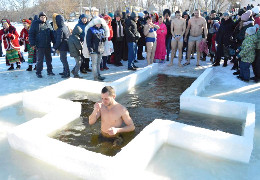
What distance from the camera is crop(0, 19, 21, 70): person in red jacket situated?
794 cm

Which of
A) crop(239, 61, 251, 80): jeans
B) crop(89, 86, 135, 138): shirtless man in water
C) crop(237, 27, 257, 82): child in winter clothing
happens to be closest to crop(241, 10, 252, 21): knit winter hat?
crop(237, 27, 257, 82): child in winter clothing

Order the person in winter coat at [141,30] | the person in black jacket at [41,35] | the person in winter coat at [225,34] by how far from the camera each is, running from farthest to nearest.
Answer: the person in winter coat at [141,30] → the person in winter coat at [225,34] → the person in black jacket at [41,35]

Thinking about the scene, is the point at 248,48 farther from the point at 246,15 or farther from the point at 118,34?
the point at 118,34

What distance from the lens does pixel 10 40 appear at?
7.96 meters

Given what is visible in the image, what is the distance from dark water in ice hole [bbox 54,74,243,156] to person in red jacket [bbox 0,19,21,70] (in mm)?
4175

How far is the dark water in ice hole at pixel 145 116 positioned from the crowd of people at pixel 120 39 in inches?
67.3

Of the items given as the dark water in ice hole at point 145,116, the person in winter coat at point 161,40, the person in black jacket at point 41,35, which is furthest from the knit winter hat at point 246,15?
the person in black jacket at point 41,35

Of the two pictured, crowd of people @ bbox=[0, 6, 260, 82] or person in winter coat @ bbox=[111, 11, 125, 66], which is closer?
crowd of people @ bbox=[0, 6, 260, 82]

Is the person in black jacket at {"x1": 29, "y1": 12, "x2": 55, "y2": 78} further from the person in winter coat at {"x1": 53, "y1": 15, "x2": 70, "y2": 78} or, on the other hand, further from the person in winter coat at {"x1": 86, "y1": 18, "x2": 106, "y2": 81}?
the person in winter coat at {"x1": 86, "y1": 18, "x2": 106, "y2": 81}

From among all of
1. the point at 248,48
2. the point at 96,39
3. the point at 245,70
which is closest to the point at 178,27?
the point at 248,48

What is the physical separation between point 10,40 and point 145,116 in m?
5.83

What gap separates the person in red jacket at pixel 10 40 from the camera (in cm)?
794

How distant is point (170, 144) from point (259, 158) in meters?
1.24

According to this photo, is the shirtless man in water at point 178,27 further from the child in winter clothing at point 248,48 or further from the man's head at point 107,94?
the man's head at point 107,94
